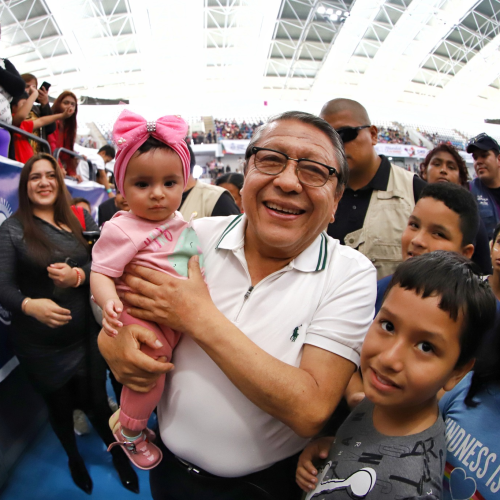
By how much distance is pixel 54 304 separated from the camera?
1.91 meters

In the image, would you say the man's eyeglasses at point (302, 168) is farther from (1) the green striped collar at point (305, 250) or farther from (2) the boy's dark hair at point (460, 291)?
(2) the boy's dark hair at point (460, 291)

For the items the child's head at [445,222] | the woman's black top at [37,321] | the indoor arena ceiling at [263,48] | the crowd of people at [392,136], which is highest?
the indoor arena ceiling at [263,48]

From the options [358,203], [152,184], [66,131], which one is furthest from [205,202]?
[66,131]

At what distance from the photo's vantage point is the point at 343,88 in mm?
21906

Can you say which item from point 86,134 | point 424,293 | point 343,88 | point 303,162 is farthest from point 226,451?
point 343,88

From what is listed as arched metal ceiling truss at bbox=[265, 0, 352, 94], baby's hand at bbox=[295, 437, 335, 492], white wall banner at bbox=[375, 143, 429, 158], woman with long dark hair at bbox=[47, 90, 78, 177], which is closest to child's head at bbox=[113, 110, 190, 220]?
baby's hand at bbox=[295, 437, 335, 492]

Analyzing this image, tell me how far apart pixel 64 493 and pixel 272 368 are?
219 centimetres

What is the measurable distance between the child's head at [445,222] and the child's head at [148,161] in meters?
1.05

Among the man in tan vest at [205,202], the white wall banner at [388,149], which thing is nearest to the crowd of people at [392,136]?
the white wall banner at [388,149]

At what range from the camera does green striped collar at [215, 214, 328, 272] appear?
3.59ft

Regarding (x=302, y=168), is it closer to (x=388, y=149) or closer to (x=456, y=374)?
(x=456, y=374)

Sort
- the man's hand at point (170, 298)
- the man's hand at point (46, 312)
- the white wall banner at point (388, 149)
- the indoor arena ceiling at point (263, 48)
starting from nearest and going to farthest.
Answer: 1. the man's hand at point (170, 298)
2. the man's hand at point (46, 312)
3. the indoor arena ceiling at point (263, 48)
4. the white wall banner at point (388, 149)

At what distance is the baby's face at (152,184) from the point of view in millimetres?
1205

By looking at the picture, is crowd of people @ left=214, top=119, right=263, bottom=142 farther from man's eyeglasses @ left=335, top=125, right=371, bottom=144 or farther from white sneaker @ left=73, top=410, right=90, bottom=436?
man's eyeglasses @ left=335, top=125, right=371, bottom=144
